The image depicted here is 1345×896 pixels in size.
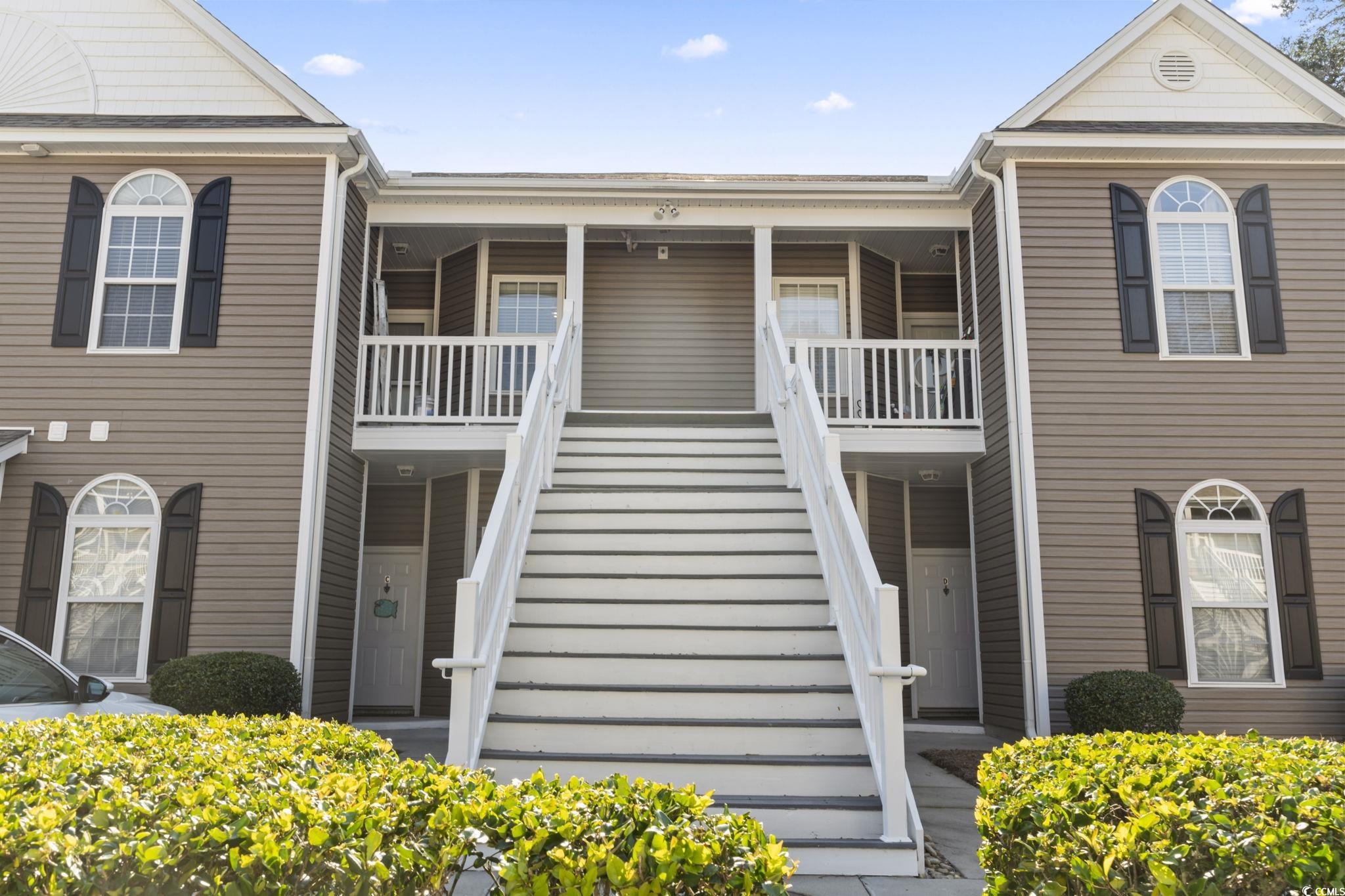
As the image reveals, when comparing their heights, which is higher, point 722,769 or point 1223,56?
point 1223,56

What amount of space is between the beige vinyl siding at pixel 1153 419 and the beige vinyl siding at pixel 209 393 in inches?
259

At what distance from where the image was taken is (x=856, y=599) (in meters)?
5.57

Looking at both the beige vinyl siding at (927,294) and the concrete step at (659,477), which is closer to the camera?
the concrete step at (659,477)

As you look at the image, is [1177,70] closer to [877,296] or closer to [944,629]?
[877,296]

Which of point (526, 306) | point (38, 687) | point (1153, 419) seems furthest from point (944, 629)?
point (38, 687)

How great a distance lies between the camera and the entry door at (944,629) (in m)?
11.3

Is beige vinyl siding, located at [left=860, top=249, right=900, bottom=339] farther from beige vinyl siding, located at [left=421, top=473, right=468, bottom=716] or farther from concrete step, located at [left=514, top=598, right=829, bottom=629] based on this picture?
concrete step, located at [left=514, top=598, right=829, bottom=629]

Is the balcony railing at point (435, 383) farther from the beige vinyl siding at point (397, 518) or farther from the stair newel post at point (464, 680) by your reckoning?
the stair newel post at point (464, 680)

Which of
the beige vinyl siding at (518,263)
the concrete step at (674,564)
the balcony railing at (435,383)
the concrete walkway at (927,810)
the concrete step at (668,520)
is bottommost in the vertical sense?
the concrete walkway at (927,810)

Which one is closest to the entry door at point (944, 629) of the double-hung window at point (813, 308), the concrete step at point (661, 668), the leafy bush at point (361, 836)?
the double-hung window at point (813, 308)

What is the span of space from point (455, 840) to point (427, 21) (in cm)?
1464

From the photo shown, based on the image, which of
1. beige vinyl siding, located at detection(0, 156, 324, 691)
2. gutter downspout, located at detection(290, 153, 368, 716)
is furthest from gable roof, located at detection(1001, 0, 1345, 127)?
beige vinyl siding, located at detection(0, 156, 324, 691)

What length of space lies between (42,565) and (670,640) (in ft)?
19.2

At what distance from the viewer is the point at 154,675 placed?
24.7 feet
